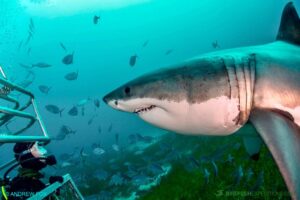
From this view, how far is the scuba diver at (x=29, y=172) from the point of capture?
3.49 meters

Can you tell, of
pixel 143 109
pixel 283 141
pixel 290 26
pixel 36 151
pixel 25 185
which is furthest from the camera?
pixel 290 26

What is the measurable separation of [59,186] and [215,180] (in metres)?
4.08

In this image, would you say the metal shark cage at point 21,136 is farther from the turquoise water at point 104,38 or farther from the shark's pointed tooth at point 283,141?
the turquoise water at point 104,38

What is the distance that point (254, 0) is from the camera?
117m

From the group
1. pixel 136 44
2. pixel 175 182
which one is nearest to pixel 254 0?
pixel 136 44

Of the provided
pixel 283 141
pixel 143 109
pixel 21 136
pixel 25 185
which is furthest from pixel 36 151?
pixel 283 141

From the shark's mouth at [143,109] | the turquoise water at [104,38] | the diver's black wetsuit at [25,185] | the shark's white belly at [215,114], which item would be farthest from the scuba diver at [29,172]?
the turquoise water at [104,38]

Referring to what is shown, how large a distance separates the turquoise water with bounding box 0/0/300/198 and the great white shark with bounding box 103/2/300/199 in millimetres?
56788

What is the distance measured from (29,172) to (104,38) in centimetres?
11124

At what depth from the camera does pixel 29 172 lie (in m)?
3.66

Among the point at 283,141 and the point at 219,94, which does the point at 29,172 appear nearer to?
the point at 219,94

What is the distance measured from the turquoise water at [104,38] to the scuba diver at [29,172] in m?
55.9

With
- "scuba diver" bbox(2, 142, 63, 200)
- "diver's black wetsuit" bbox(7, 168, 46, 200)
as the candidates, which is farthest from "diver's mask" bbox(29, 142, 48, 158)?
"diver's black wetsuit" bbox(7, 168, 46, 200)

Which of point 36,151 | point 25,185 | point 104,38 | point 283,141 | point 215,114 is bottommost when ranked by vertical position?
point 104,38
